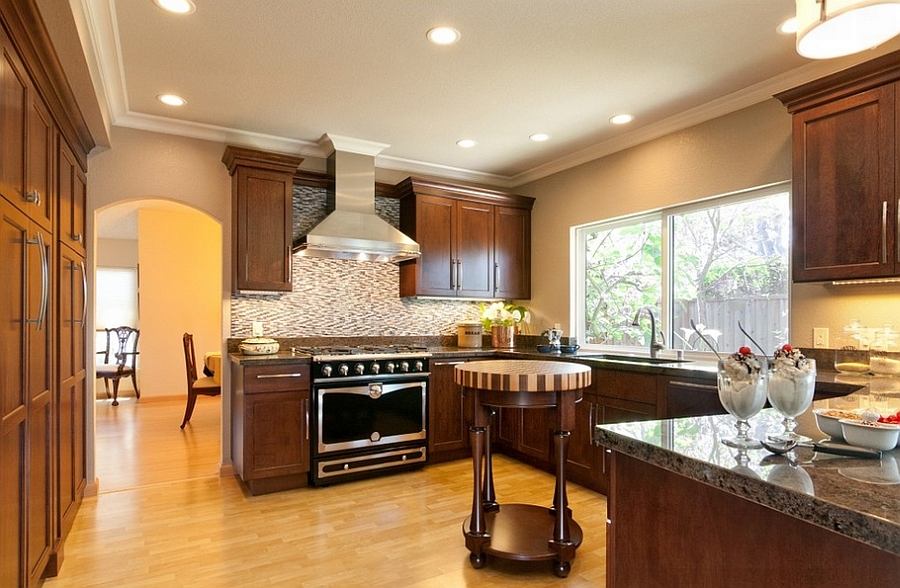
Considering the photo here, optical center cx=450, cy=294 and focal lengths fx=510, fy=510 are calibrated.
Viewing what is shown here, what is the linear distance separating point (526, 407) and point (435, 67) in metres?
1.93

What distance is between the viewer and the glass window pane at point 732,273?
3.15 m

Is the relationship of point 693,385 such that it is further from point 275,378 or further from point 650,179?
point 275,378

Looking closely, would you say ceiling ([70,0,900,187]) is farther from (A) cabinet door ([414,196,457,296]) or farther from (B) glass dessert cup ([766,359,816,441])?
(B) glass dessert cup ([766,359,816,441])

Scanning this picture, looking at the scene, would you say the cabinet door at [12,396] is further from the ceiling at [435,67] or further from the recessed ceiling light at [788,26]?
the recessed ceiling light at [788,26]

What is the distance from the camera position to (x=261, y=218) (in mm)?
3797

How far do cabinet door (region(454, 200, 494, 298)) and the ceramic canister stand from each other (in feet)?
0.93

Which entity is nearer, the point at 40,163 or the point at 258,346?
the point at 40,163

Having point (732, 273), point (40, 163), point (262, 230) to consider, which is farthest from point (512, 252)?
point (40, 163)

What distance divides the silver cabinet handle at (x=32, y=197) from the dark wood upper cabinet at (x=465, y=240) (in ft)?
9.05

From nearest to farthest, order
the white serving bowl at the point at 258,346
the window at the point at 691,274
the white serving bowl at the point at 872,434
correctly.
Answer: the white serving bowl at the point at 872,434 → the window at the point at 691,274 → the white serving bowl at the point at 258,346

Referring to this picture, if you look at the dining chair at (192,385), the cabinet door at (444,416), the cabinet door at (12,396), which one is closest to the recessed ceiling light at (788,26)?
the cabinet door at (444,416)

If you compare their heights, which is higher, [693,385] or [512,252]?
[512,252]

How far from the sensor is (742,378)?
3.62 ft

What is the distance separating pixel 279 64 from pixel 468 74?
107cm
